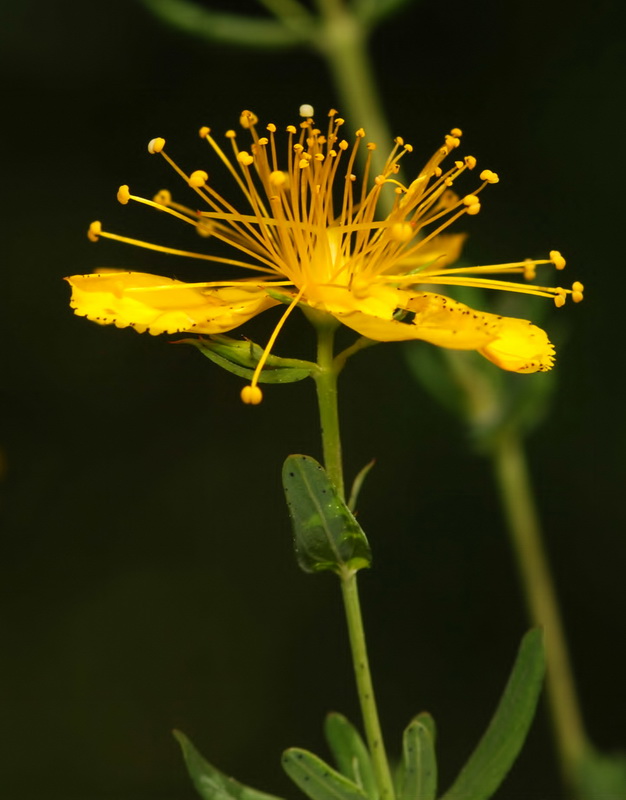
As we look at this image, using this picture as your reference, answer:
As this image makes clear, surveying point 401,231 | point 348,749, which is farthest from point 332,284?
point 348,749

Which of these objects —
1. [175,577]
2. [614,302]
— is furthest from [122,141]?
[614,302]

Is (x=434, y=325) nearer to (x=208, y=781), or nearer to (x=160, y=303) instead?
(x=160, y=303)

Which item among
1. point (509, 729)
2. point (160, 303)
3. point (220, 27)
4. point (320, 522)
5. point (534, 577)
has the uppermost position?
point (220, 27)

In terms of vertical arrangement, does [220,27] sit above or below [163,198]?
above

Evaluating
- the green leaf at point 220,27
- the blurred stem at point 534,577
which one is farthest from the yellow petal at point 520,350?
the green leaf at point 220,27

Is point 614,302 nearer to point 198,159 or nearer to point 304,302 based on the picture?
point 198,159

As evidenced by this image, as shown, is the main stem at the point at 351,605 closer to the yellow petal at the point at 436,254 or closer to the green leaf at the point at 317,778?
the green leaf at the point at 317,778

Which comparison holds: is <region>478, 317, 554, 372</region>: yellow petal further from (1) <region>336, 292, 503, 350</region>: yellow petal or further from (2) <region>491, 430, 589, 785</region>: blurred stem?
(2) <region>491, 430, 589, 785</region>: blurred stem
